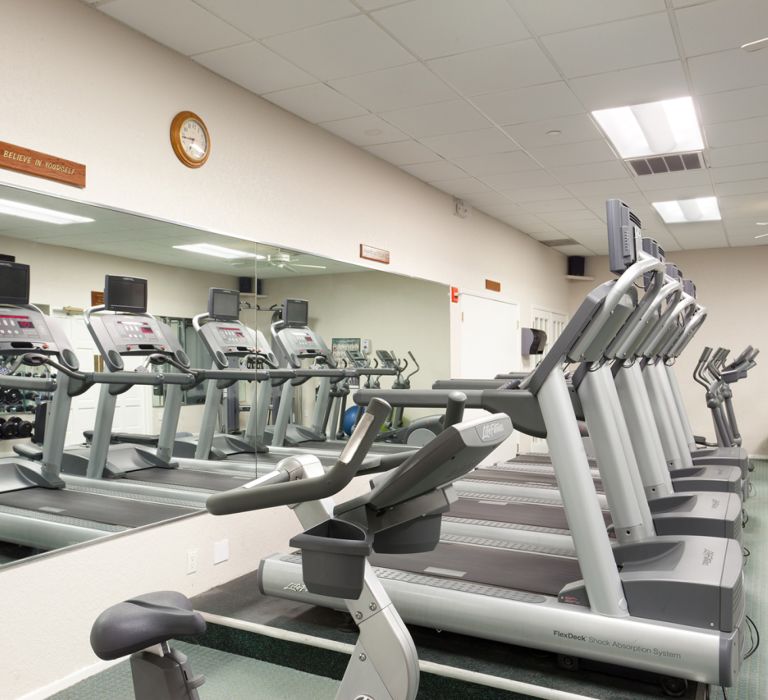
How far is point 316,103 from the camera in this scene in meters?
4.25

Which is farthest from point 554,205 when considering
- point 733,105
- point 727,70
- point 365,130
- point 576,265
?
point 576,265

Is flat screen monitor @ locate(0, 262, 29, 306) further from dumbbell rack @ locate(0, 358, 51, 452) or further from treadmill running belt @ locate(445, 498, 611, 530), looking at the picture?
treadmill running belt @ locate(445, 498, 611, 530)

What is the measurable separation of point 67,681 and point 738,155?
18.7 ft

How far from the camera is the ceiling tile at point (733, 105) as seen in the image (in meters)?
4.18

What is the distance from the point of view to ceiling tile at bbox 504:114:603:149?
4664 millimetres

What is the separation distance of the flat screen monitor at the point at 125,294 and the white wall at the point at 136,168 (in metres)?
0.34

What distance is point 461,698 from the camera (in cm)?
233

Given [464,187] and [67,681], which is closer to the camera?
[67,681]

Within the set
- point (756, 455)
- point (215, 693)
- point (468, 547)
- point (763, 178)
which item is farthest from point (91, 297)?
point (756, 455)

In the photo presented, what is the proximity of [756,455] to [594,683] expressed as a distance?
28.3 ft

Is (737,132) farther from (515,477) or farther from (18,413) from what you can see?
(18,413)

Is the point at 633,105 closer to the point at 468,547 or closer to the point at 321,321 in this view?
the point at 321,321

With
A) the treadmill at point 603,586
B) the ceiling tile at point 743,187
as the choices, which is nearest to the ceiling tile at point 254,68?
the treadmill at point 603,586

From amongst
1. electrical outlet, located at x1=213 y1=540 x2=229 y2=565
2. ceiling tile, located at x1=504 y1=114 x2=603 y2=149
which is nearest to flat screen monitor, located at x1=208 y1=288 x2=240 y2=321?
electrical outlet, located at x1=213 y1=540 x2=229 y2=565
